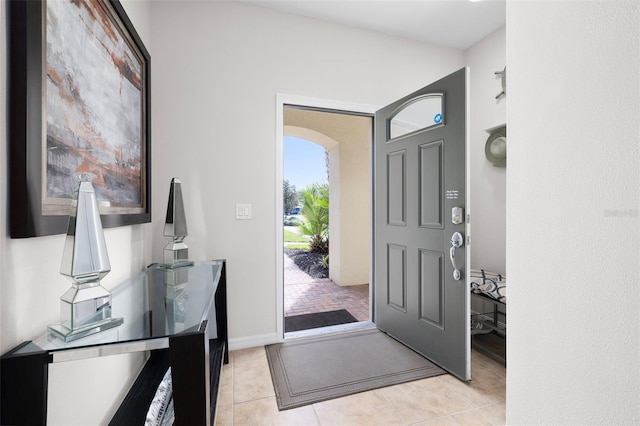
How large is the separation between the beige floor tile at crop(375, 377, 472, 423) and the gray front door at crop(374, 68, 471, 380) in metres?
0.21

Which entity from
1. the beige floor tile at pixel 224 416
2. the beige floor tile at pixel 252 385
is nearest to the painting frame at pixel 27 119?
the beige floor tile at pixel 224 416

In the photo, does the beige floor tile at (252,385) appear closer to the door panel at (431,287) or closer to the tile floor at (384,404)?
the tile floor at (384,404)

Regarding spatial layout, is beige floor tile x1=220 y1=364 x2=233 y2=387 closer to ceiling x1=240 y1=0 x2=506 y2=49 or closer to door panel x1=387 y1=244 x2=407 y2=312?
door panel x1=387 y1=244 x2=407 y2=312

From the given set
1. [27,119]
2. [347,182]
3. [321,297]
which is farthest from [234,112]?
[321,297]

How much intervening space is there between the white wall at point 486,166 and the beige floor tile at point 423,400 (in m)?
1.50

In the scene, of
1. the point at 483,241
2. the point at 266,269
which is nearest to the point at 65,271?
the point at 266,269

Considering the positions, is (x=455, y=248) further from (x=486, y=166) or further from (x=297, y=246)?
(x=297, y=246)

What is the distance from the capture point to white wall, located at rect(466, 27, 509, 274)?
276 centimetres

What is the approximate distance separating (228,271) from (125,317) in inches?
53.2

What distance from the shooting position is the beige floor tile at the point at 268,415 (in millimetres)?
1546

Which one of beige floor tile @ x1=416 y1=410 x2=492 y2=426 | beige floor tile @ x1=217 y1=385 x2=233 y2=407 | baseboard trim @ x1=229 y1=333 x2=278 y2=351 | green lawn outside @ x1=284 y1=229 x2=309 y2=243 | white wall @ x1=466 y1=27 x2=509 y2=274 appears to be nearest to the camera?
beige floor tile @ x1=416 y1=410 x2=492 y2=426

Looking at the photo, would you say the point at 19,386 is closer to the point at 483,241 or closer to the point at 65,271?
the point at 65,271

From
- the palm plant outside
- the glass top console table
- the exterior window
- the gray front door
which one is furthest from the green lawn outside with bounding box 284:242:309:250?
the glass top console table

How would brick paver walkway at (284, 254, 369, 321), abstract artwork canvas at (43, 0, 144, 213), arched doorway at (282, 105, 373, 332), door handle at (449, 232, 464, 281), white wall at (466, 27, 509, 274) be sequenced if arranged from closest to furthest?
abstract artwork canvas at (43, 0, 144, 213)
door handle at (449, 232, 464, 281)
white wall at (466, 27, 509, 274)
brick paver walkway at (284, 254, 369, 321)
arched doorway at (282, 105, 373, 332)
